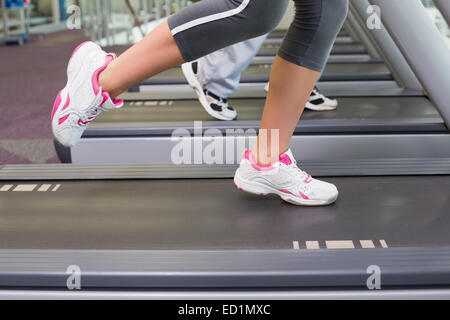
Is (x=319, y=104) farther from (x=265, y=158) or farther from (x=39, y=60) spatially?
(x=39, y=60)

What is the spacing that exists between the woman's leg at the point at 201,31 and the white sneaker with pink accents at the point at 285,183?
37 cm

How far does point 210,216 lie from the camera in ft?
4.50

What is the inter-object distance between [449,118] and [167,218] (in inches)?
49.5

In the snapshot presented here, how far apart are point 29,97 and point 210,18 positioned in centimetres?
312

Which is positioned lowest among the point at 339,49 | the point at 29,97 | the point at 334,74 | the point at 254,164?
the point at 29,97

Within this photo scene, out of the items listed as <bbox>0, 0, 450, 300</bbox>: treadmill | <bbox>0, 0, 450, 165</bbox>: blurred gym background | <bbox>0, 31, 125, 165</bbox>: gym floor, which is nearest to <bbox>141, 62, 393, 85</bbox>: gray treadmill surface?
<bbox>0, 0, 450, 165</bbox>: blurred gym background

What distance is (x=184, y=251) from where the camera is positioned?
1.16 m

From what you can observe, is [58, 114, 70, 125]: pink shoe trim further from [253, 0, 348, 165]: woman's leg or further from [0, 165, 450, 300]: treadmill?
[253, 0, 348, 165]: woman's leg

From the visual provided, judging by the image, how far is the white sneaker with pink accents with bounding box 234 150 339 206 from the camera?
138 centimetres

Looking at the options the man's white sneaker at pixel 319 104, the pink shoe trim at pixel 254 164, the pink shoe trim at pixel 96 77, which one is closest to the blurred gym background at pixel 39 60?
the man's white sneaker at pixel 319 104

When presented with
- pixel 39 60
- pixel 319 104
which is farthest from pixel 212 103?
pixel 39 60

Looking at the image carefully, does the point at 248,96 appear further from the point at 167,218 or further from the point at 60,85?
the point at 60,85

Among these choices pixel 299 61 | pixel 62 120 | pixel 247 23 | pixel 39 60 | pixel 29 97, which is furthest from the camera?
pixel 39 60
